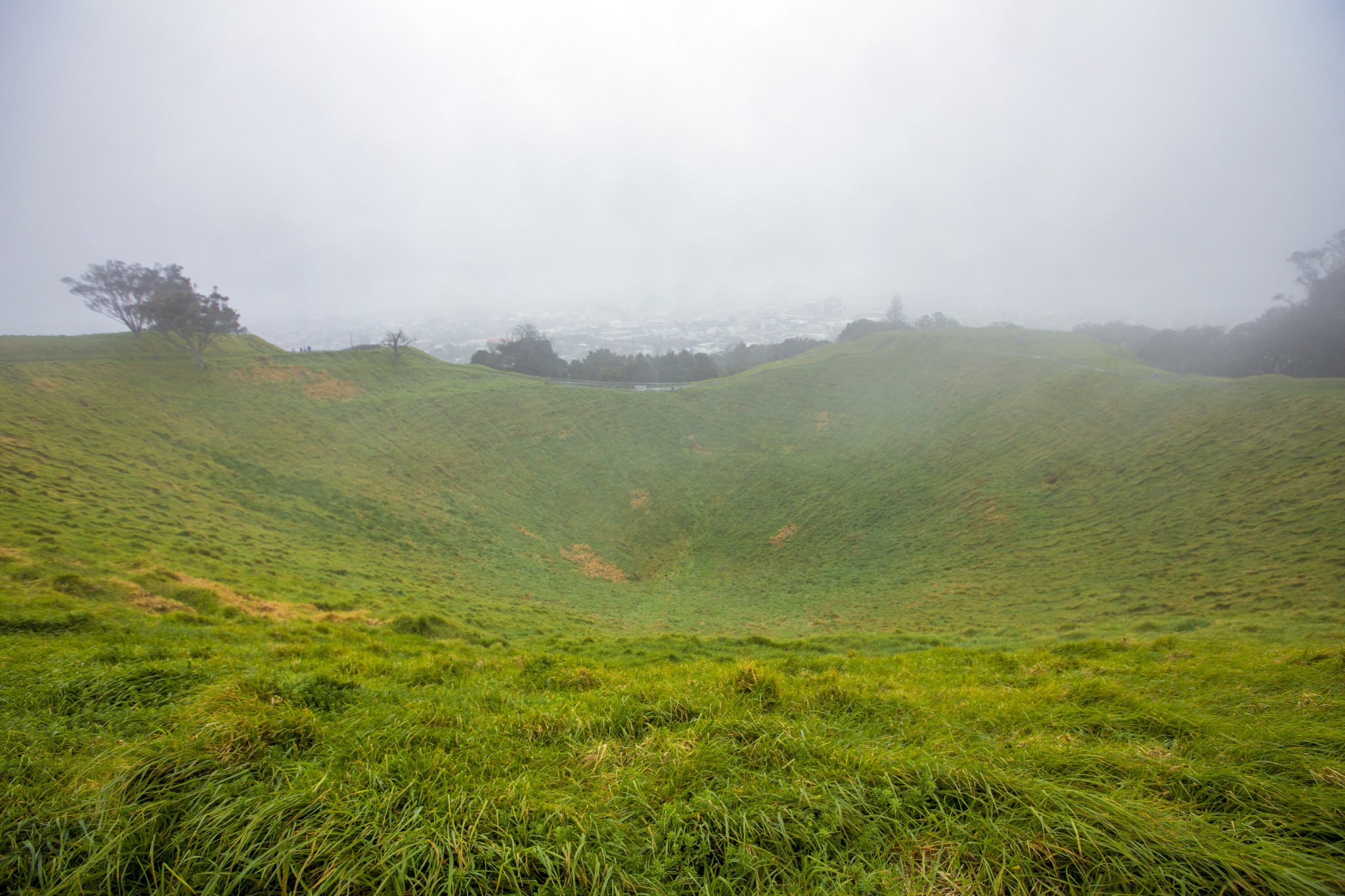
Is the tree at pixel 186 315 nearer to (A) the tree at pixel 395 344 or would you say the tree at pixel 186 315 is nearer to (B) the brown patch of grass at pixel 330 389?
(B) the brown patch of grass at pixel 330 389

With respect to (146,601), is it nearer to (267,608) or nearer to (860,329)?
(267,608)

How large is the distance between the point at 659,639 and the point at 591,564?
14.9 m

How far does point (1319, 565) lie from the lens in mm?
15258

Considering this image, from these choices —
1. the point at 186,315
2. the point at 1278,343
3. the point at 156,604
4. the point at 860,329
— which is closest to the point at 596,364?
the point at 186,315

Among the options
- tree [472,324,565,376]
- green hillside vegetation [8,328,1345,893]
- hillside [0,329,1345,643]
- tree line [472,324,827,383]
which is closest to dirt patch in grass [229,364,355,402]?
hillside [0,329,1345,643]

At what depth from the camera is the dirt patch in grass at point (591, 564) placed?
28.1m

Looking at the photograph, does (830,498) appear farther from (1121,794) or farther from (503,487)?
(1121,794)

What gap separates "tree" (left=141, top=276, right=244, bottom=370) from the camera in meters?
34.6

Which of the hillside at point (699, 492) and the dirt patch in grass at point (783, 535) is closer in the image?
the hillside at point (699, 492)

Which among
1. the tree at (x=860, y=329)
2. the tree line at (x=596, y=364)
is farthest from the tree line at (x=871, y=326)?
the tree line at (x=596, y=364)

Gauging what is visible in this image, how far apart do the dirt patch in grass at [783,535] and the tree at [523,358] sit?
40455 mm

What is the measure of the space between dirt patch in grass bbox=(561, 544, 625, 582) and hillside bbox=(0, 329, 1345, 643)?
199 mm

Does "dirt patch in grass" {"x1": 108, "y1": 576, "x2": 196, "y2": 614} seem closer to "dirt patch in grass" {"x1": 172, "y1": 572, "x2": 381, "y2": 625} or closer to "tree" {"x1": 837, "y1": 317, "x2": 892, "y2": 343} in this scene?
"dirt patch in grass" {"x1": 172, "y1": 572, "x2": 381, "y2": 625}

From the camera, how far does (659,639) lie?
15117 mm
